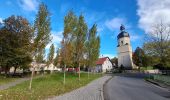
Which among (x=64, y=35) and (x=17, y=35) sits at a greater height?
(x=17, y=35)

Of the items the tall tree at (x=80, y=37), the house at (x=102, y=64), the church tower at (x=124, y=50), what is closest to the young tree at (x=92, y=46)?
the tall tree at (x=80, y=37)

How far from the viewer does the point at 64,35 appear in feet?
85.6

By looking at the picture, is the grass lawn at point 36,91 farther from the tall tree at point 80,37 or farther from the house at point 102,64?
the house at point 102,64

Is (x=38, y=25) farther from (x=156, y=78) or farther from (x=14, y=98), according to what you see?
(x=156, y=78)

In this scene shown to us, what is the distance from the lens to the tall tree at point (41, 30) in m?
19.8

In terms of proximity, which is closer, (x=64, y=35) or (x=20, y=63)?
(x=64, y=35)

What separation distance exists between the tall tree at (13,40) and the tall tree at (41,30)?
→ 17.4 metres

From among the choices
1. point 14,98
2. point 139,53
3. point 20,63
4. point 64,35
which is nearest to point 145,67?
point 139,53

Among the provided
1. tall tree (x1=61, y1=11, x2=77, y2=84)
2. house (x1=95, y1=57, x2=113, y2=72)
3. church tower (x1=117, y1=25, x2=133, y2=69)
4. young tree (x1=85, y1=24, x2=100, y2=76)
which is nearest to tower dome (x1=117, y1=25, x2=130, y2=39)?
church tower (x1=117, y1=25, x2=133, y2=69)

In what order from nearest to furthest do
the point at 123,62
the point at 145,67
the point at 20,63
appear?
1. the point at 20,63
2. the point at 145,67
3. the point at 123,62

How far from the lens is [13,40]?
38344 millimetres

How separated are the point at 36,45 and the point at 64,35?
676cm

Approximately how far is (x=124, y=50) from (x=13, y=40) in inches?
2481

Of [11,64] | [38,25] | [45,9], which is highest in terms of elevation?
[45,9]
